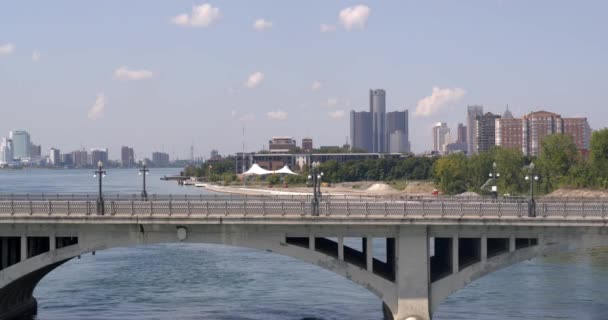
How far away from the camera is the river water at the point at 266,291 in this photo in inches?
2271

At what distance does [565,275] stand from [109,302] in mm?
34412

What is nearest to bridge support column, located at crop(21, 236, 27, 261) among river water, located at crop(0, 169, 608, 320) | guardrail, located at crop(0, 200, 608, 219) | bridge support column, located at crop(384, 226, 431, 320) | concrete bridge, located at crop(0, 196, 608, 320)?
concrete bridge, located at crop(0, 196, 608, 320)

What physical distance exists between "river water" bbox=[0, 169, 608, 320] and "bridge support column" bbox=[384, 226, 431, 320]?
958cm

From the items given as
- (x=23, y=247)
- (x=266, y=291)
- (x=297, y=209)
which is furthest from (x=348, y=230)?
(x=266, y=291)

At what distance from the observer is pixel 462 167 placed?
538ft

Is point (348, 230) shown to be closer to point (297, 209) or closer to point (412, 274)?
point (297, 209)

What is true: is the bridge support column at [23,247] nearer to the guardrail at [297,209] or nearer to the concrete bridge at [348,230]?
the concrete bridge at [348,230]

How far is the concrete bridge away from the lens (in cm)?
4644

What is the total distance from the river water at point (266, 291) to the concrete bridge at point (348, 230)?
968 cm

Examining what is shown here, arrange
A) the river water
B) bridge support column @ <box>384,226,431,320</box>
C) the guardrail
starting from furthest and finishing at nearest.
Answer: the river water < the guardrail < bridge support column @ <box>384,226,431,320</box>

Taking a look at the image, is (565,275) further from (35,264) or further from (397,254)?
(35,264)

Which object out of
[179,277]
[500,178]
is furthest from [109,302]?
[500,178]

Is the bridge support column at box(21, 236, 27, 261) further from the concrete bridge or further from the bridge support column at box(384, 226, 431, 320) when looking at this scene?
the bridge support column at box(384, 226, 431, 320)

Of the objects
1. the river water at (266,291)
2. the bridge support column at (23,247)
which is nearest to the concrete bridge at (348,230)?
the bridge support column at (23,247)
